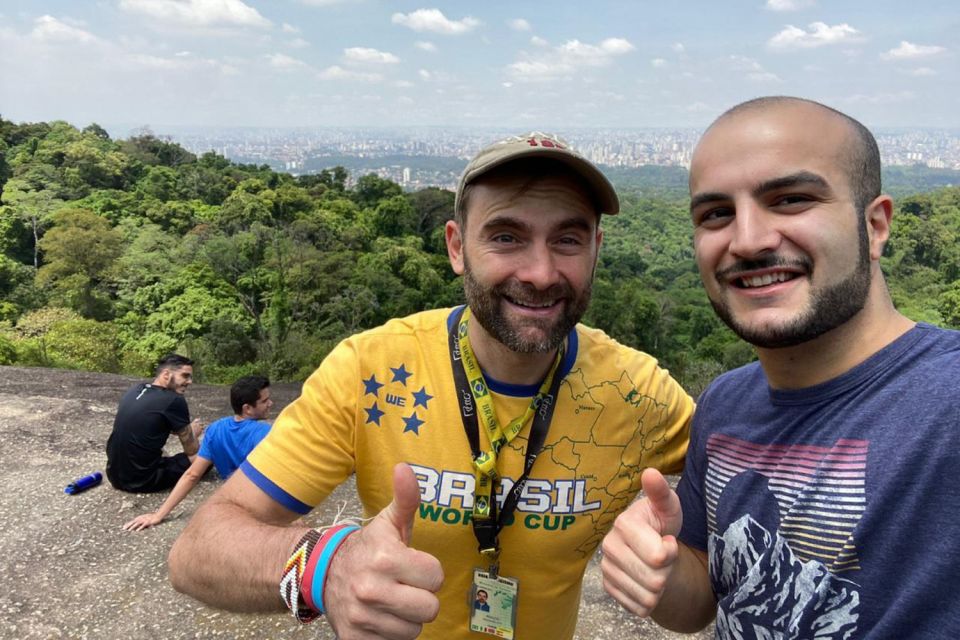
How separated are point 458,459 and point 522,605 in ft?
1.96

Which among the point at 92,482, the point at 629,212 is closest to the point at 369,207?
the point at 92,482

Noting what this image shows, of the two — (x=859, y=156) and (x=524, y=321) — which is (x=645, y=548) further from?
(x=859, y=156)

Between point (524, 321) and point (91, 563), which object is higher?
point (524, 321)

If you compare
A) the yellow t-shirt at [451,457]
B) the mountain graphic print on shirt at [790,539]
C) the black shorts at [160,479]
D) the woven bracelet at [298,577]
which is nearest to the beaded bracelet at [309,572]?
the woven bracelet at [298,577]

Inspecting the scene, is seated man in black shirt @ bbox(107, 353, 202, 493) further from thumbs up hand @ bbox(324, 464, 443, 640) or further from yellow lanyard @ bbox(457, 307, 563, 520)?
thumbs up hand @ bbox(324, 464, 443, 640)

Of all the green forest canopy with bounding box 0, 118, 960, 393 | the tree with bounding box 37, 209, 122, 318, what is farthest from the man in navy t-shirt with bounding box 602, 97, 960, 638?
the tree with bounding box 37, 209, 122, 318

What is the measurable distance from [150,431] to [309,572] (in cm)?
577

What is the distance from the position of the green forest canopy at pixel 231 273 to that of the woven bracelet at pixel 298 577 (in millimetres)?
22077

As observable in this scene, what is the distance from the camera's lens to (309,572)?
4.82 ft

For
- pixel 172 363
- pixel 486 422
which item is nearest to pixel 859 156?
pixel 486 422

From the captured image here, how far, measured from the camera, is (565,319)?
6.51 feet

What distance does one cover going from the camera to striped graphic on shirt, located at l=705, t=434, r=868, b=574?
4.63 ft

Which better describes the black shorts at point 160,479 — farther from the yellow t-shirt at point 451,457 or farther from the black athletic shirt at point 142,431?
the yellow t-shirt at point 451,457

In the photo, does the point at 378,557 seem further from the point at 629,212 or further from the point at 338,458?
the point at 629,212
